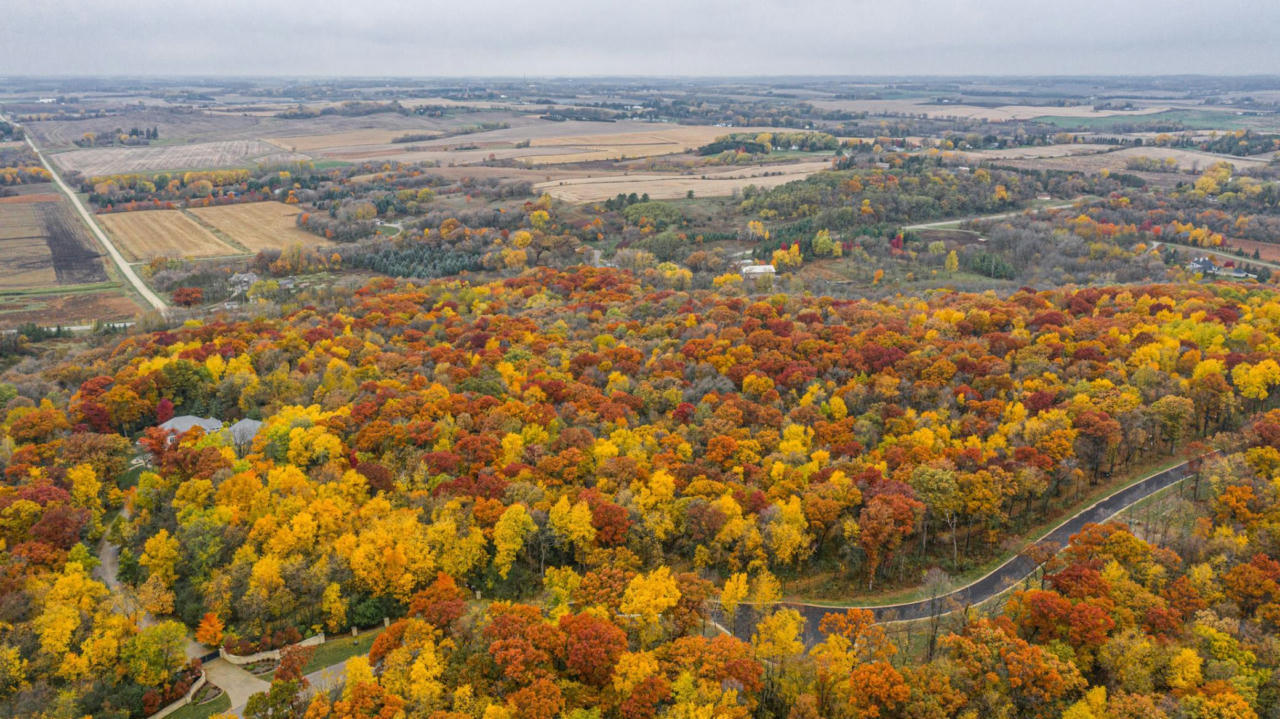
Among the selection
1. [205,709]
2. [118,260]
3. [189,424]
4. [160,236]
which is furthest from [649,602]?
[160,236]

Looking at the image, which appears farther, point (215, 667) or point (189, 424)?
point (189, 424)

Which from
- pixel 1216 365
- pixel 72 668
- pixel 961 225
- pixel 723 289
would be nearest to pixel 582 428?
pixel 72 668

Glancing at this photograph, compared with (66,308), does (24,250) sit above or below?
above

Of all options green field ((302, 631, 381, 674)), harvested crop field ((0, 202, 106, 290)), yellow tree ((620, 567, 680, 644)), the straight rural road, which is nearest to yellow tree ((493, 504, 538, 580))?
green field ((302, 631, 381, 674))

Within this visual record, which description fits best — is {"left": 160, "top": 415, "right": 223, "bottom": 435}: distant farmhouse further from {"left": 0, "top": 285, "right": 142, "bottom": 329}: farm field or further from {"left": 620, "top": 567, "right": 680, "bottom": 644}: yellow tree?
{"left": 0, "top": 285, "right": 142, "bottom": 329}: farm field

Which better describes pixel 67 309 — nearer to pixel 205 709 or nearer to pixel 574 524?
pixel 205 709

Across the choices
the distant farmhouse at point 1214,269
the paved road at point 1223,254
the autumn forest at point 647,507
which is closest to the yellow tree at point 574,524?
the autumn forest at point 647,507
